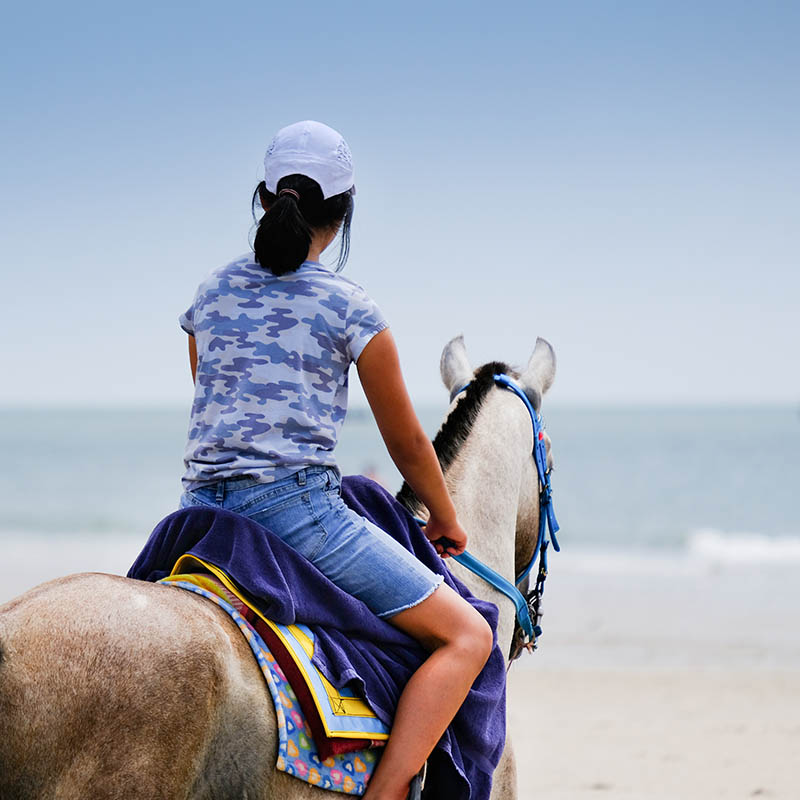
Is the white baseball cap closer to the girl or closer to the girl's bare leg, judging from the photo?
the girl

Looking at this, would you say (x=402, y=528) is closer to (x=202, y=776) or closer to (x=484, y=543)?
(x=484, y=543)

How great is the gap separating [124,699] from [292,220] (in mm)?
1121

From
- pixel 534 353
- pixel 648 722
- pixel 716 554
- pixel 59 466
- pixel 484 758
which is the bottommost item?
pixel 59 466

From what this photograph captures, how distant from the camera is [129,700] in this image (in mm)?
1737

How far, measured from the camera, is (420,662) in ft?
7.41

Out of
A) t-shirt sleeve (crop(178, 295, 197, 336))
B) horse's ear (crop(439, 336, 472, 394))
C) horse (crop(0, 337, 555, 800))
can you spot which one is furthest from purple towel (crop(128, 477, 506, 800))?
horse's ear (crop(439, 336, 472, 394))

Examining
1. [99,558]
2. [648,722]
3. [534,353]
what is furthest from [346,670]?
[99,558]

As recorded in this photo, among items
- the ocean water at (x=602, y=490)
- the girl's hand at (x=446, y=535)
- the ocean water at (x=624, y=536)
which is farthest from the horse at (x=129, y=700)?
the ocean water at (x=602, y=490)

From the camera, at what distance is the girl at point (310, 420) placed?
2.15m

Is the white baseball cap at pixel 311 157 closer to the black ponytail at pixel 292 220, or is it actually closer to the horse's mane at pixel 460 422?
the black ponytail at pixel 292 220

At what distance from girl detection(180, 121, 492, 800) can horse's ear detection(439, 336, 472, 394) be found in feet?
3.49

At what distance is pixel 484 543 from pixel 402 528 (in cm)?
54

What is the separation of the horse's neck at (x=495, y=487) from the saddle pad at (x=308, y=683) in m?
0.79

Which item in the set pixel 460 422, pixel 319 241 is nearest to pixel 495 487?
pixel 460 422
